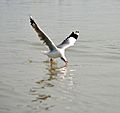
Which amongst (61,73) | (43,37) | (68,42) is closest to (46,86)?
(61,73)

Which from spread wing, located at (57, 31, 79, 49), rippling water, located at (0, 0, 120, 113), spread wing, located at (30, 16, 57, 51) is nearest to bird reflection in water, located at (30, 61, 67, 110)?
rippling water, located at (0, 0, 120, 113)

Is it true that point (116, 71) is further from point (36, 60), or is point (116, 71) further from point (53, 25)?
point (53, 25)

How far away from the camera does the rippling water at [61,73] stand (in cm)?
976

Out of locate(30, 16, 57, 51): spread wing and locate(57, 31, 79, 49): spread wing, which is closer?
locate(30, 16, 57, 51): spread wing

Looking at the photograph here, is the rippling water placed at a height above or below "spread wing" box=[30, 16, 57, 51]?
below

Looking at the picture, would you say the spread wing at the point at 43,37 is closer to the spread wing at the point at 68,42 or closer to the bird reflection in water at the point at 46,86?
the bird reflection in water at the point at 46,86

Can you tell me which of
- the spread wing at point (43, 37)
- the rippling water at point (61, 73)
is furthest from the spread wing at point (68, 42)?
the spread wing at point (43, 37)

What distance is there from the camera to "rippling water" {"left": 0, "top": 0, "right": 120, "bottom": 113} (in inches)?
384

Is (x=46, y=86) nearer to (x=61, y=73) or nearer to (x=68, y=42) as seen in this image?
(x=61, y=73)

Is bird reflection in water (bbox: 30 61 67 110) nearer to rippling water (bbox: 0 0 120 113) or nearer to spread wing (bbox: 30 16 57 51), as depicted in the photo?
rippling water (bbox: 0 0 120 113)

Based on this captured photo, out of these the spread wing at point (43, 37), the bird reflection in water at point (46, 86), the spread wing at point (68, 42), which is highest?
the spread wing at point (43, 37)

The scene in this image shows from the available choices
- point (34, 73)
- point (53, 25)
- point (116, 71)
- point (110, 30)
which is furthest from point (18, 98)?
point (53, 25)

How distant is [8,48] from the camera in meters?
17.2

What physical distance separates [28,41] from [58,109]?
983cm
